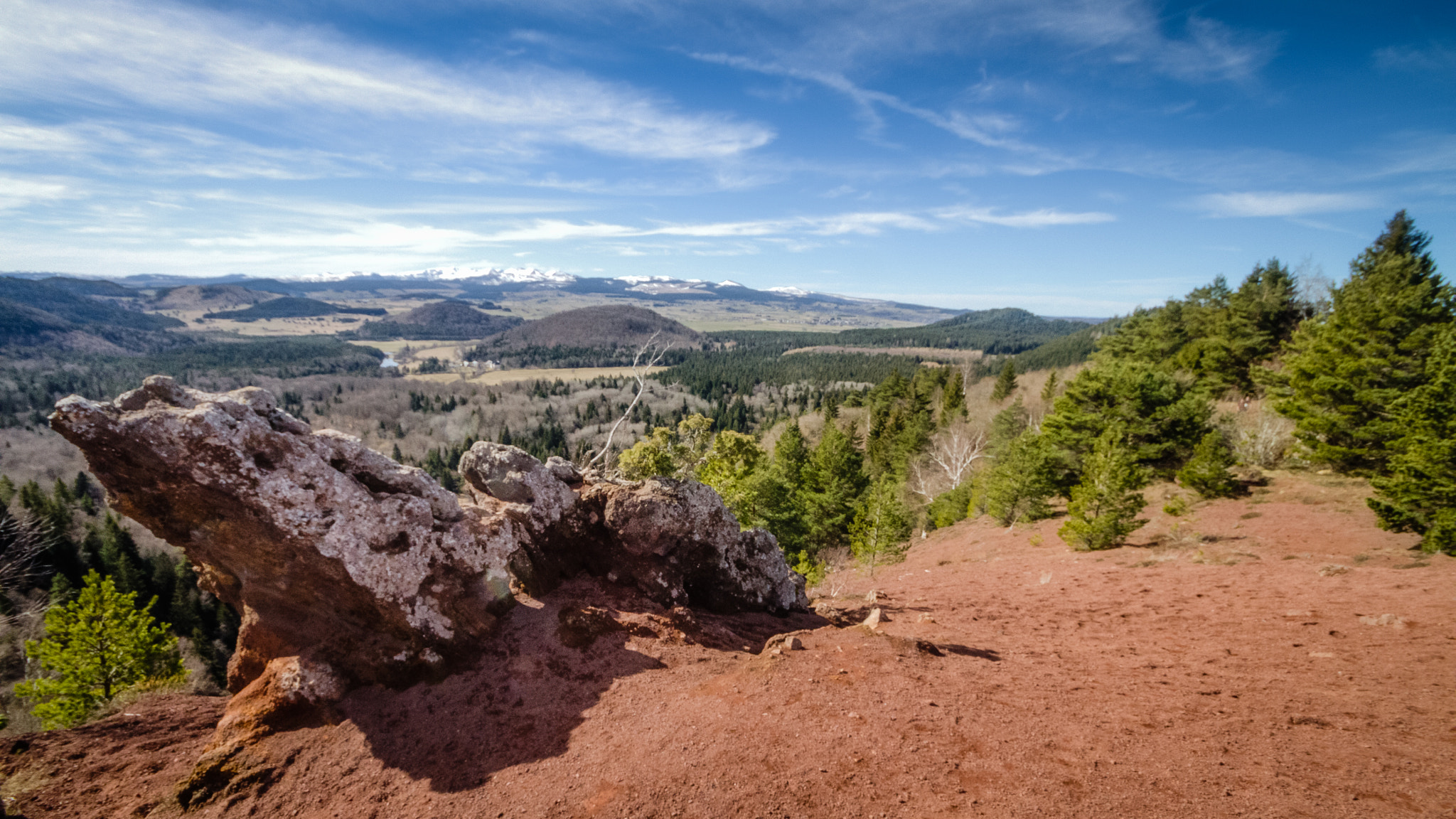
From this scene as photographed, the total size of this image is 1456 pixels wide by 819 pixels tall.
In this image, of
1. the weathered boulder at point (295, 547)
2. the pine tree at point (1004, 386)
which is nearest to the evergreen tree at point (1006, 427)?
the pine tree at point (1004, 386)

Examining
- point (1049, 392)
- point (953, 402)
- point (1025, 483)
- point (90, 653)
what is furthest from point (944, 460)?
point (90, 653)

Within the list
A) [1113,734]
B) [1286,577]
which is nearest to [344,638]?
[1113,734]

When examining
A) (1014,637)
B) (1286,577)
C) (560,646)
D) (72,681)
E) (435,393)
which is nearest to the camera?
(560,646)

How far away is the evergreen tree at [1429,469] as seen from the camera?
1669cm

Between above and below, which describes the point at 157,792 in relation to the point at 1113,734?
below

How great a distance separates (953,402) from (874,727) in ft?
241

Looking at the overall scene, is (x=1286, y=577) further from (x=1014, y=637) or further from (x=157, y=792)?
(x=157, y=792)

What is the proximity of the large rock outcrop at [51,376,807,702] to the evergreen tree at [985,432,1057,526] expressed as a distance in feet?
94.9

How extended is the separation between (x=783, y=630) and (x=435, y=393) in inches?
6892

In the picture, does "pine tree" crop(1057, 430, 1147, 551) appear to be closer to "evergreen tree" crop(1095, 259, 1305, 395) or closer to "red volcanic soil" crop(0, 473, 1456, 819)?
"red volcanic soil" crop(0, 473, 1456, 819)

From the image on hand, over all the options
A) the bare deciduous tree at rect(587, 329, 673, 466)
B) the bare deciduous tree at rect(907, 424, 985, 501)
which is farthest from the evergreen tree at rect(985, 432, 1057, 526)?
the bare deciduous tree at rect(587, 329, 673, 466)

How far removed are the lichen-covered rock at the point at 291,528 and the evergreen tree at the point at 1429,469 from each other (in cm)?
2885

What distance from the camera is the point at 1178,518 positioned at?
26172 mm

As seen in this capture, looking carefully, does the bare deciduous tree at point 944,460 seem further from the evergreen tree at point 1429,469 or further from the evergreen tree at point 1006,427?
the evergreen tree at point 1429,469
